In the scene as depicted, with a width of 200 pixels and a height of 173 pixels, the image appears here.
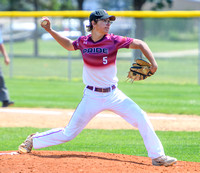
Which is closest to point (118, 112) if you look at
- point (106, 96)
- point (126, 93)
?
point (106, 96)

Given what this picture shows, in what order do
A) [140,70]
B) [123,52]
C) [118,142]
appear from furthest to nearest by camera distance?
[123,52] → [118,142] → [140,70]

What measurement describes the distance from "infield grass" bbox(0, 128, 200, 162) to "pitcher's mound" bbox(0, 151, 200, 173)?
57 centimetres

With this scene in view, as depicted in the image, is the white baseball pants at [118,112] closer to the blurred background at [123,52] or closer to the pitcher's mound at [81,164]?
the pitcher's mound at [81,164]

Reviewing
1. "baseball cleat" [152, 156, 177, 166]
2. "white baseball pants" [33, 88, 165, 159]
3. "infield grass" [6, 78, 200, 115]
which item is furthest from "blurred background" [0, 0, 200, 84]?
"baseball cleat" [152, 156, 177, 166]

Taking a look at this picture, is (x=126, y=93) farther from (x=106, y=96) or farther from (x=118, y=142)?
(x=106, y=96)

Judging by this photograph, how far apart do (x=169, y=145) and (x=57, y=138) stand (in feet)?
7.14

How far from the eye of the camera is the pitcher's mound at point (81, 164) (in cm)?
469

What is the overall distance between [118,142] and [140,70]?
2.02 meters

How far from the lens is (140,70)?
5.20 metres

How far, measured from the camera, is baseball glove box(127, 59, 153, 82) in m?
5.16

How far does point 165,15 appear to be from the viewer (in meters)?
14.6

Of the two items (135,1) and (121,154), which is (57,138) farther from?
(135,1)

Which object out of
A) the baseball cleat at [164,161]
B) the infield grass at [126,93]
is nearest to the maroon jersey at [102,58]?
the baseball cleat at [164,161]

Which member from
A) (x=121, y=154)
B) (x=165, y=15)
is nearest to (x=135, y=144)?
(x=121, y=154)
